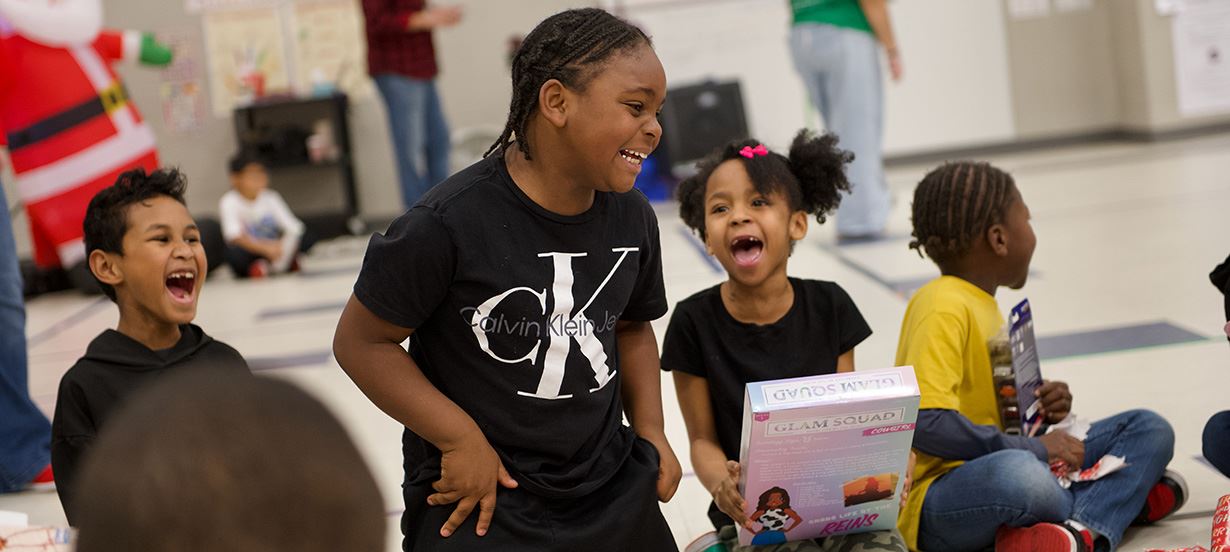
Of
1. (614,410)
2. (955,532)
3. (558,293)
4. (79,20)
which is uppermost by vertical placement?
(79,20)

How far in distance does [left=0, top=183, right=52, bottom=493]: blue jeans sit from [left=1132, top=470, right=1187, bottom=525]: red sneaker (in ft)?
7.43

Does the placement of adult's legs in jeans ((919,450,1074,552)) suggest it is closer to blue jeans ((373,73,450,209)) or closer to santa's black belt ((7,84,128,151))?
santa's black belt ((7,84,128,151))

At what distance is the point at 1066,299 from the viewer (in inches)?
147

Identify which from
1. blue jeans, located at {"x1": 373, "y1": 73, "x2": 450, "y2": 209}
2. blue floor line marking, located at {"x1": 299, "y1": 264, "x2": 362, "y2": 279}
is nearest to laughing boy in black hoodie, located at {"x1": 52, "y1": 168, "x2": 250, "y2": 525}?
blue floor line marking, located at {"x1": 299, "y1": 264, "x2": 362, "y2": 279}

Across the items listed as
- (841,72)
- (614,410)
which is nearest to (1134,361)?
(614,410)

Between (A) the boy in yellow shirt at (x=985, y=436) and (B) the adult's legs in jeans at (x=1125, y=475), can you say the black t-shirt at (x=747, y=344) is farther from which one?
(B) the adult's legs in jeans at (x=1125, y=475)

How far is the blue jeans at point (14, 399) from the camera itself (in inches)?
109

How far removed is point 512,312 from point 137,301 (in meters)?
0.90

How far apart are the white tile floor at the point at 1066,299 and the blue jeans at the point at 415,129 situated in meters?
0.64

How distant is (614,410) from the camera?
5.77 feet

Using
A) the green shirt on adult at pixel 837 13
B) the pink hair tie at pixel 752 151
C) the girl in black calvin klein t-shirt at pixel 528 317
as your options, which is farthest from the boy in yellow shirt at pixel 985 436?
the green shirt on adult at pixel 837 13

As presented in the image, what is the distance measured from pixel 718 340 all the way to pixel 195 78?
24.5ft

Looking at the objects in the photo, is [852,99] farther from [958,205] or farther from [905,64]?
[905,64]

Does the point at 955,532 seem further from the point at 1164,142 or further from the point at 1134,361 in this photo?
the point at 1164,142
